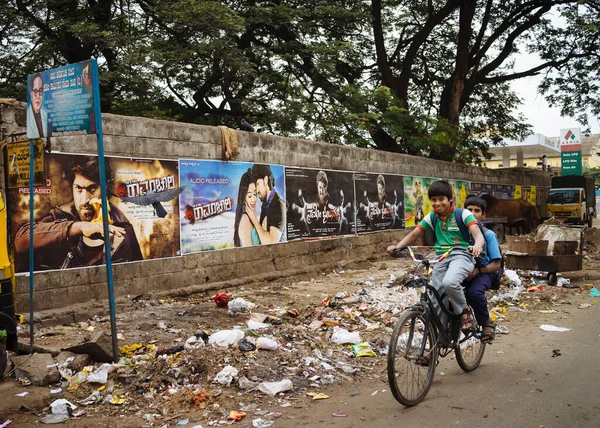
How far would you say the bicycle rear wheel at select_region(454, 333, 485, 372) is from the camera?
487 cm

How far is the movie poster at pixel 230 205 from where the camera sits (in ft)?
28.2

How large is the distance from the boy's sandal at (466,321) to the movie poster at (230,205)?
4882 millimetres

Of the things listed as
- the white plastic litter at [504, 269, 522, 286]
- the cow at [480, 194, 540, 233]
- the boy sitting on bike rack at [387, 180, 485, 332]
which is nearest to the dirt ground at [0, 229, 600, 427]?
the boy sitting on bike rack at [387, 180, 485, 332]

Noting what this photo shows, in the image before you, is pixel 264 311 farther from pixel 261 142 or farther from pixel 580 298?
pixel 580 298

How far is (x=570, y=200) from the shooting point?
24.5m

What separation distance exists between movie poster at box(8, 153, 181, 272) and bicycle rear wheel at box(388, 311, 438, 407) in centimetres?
445

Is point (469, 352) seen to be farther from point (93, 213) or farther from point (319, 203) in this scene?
point (319, 203)

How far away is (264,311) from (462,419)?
3.99 meters

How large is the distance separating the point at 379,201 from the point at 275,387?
985cm

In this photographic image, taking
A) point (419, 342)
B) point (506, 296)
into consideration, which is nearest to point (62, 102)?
point (419, 342)

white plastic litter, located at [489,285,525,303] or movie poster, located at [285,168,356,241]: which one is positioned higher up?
movie poster, located at [285,168,356,241]

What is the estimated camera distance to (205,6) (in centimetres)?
1219

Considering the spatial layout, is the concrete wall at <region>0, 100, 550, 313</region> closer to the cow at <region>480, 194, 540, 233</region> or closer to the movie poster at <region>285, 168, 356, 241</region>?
the movie poster at <region>285, 168, 356, 241</region>

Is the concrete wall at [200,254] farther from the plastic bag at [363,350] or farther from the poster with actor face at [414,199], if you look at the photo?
the plastic bag at [363,350]
